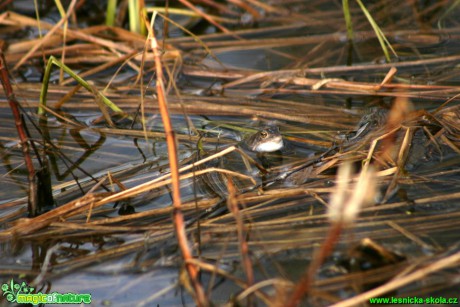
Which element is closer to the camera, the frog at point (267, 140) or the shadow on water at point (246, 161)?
the shadow on water at point (246, 161)

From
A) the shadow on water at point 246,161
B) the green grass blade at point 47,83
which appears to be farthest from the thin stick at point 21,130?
the green grass blade at point 47,83

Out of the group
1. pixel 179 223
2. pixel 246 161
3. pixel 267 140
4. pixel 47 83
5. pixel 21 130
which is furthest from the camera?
pixel 47 83

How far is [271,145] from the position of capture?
304 cm

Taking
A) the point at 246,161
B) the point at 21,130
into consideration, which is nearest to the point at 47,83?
the point at 21,130

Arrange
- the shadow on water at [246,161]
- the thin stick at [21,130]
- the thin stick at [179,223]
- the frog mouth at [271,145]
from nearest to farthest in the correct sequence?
the thin stick at [179,223], the shadow on water at [246,161], the thin stick at [21,130], the frog mouth at [271,145]

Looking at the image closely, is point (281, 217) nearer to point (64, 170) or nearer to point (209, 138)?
point (209, 138)

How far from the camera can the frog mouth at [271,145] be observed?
3.01 m

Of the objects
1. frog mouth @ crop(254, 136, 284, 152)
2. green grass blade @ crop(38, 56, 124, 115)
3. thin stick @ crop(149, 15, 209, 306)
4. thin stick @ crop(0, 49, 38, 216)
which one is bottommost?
thin stick @ crop(149, 15, 209, 306)

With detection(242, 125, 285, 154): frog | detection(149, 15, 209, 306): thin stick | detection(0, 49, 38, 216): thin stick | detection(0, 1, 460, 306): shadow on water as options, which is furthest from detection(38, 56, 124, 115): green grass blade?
detection(149, 15, 209, 306): thin stick

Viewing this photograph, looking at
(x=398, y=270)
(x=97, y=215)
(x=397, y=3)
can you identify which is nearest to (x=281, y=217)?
(x=398, y=270)

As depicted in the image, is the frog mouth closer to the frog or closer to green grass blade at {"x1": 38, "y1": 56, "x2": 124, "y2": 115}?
the frog

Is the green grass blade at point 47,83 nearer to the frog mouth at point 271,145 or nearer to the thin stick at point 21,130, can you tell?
the thin stick at point 21,130

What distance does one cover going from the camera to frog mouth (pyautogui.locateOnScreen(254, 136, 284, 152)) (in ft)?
9.89

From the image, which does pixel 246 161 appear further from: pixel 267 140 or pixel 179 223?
pixel 179 223
